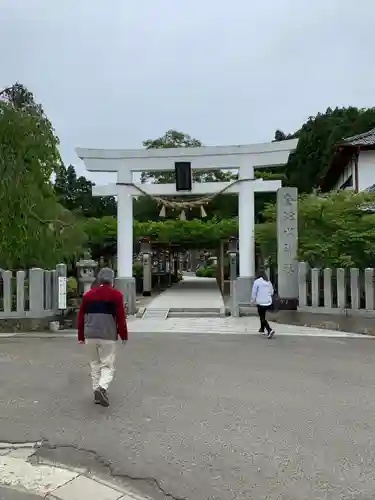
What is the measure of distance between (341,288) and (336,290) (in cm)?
48

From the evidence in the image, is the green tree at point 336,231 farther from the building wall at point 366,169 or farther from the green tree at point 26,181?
the building wall at point 366,169

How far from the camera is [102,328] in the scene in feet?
20.4

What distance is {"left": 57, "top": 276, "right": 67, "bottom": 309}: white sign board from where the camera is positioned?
1417 centimetres

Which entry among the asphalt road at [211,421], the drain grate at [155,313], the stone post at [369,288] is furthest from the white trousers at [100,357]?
the drain grate at [155,313]

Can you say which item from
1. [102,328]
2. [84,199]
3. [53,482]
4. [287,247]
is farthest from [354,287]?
[84,199]

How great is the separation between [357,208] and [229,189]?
5.07 metres

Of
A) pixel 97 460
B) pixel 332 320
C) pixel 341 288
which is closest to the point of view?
pixel 97 460

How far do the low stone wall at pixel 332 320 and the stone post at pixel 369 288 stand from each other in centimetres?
21

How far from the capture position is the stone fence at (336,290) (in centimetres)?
1340

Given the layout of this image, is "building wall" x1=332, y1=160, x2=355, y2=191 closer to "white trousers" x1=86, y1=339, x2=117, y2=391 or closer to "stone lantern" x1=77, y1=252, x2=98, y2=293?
"stone lantern" x1=77, y1=252, x2=98, y2=293

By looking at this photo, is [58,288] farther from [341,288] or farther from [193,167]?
[341,288]

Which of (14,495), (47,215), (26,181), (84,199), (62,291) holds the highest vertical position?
(84,199)

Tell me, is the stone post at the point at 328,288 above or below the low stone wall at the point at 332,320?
above

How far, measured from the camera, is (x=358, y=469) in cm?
425
